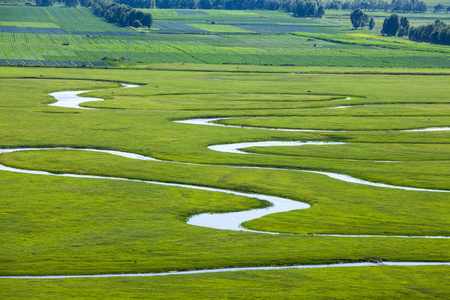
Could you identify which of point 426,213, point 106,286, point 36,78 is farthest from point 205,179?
point 36,78

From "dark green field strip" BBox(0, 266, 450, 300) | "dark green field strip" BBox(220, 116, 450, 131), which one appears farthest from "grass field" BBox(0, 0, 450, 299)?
"dark green field strip" BBox(220, 116, 450, 131)

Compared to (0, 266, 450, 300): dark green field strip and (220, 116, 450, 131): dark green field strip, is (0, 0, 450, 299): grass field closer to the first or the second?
(0, 266, 450, 300): dark green field strip

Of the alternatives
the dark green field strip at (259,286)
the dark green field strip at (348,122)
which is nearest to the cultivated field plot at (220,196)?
the dark green field strip at (259,286)

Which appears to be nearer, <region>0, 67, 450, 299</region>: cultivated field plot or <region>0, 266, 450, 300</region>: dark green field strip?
<region>0, 266, 450, 300</region>: dark green field strip

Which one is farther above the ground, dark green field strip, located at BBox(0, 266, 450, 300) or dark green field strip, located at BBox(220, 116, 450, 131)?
dark green field strip, located at BBox(0, 266, 450, 300)

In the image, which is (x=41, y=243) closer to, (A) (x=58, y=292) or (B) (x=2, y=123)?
(A) (x=58, y=292)

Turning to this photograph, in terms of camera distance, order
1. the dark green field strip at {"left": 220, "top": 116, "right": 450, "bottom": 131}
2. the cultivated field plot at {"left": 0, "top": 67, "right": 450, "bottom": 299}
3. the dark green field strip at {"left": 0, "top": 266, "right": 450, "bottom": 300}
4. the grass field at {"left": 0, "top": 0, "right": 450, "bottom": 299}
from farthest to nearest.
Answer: the dark green field strip at {"left": 220, "top": 116, "right": 450, "bottom": 131}, the cultivated field plot at {"left": 0, "top": 67, "right": 450, "bottom": 299}, the grass field at {"left": 0, "top": 0, "right": 450, "bottom": 299}, the dark green field strip at {"left": 0, "top": 266, "right": 450, "bottom": 300}

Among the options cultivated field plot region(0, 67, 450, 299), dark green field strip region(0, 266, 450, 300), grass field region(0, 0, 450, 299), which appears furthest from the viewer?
cultivated field plot region(0, 67, 450, 299)

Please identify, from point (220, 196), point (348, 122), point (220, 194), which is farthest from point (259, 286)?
point (348, 122)

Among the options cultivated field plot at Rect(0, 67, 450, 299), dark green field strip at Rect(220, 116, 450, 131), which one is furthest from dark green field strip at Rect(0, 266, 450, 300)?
dark green field strip at Rect(220, 116, 450, 131)

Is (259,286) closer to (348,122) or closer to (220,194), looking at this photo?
(220,194)
